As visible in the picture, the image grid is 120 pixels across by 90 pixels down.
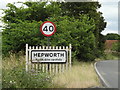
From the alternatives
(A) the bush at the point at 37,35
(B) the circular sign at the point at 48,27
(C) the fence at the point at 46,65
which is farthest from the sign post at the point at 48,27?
(A) the bush at the point at 37,35

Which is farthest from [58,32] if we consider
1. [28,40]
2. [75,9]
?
[75,9]

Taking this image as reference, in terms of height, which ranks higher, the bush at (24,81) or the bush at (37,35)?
the bush at (37,35)

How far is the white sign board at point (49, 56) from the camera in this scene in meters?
14.2

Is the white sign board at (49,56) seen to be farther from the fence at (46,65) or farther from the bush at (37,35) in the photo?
the bush at (37,35)

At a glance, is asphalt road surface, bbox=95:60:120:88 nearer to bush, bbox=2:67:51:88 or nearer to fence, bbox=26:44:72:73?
fence, bbox=26:44:72:73

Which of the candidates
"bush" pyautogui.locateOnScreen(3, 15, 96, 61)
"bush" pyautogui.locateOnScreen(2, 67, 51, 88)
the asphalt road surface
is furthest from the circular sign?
"bush" pyautogui.locateOnScreen(2, 67, 51, 88)

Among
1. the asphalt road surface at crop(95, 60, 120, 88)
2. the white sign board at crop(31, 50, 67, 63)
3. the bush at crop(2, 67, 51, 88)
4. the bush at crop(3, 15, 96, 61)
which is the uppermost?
the bush at crop(3, 15, 96, 61)

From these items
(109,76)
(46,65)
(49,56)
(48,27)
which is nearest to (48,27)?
(48,27)

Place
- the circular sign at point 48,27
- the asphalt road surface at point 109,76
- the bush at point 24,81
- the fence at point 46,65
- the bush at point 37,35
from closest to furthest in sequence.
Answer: the bush at point 24,81 < the asphalt road surface at point 109,76 < the circular sign at point 48,27 < the fence at point 46,65 < the bush at point 37,35

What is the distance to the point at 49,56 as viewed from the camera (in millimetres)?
14227

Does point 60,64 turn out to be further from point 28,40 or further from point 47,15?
point 47,15

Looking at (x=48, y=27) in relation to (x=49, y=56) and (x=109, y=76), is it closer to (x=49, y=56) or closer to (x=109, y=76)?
A: (x=49, y=56)

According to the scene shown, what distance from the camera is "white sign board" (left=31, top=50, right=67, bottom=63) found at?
46.5 feet

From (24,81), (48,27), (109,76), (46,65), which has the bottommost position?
(109,76)
